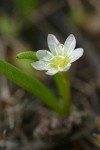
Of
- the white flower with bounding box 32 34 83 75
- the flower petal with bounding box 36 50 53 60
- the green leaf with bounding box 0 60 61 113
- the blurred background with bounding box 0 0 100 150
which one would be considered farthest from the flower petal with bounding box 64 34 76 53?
the blurred background with bounding box 0 0 100 150

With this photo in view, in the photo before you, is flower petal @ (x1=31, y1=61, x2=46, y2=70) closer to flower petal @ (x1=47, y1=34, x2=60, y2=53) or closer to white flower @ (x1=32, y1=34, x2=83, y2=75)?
white flower @ (x1=32, y1=34, x2=83, y2=75)

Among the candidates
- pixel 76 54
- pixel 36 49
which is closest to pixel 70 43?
pixel 76 54

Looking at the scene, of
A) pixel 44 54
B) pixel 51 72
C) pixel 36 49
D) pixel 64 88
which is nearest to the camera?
pixel 51 72

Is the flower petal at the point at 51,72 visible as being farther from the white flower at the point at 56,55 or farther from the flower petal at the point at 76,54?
the flower petal at the point at 76,54

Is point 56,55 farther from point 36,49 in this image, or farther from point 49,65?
point 36,49

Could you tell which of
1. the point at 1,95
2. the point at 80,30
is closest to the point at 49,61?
the point at 1,95
